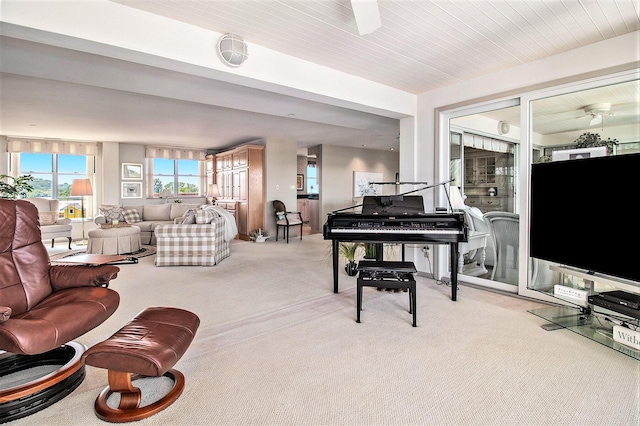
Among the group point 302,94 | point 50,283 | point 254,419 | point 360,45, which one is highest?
point 360,45

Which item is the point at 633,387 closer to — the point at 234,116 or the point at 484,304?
the point at 484,304

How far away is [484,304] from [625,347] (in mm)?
1118

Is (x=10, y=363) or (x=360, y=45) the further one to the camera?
(x=360, y=45)

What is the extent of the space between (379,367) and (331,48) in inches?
106

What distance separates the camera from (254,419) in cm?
163

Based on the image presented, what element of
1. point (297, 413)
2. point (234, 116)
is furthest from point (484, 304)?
point (234, 116)

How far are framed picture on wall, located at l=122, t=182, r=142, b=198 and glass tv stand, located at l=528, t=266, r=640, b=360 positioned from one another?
30.2 feet

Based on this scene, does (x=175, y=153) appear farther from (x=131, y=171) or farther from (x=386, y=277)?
(x=386, y=277)

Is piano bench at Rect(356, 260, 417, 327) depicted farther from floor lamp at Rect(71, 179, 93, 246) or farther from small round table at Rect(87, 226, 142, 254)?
floor lamp at Rect(71, 179, 93, 246)

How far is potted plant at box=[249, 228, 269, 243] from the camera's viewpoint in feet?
25.1

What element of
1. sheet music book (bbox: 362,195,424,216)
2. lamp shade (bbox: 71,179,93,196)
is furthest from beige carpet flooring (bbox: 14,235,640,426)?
lamp shade (bbox: 71,179,93,196)

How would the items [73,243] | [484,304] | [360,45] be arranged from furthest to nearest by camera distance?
[73,243], [484,304], [360,45]

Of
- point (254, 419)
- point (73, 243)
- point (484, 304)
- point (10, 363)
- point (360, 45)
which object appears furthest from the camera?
point (73, 243)

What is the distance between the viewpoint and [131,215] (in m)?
7.29
